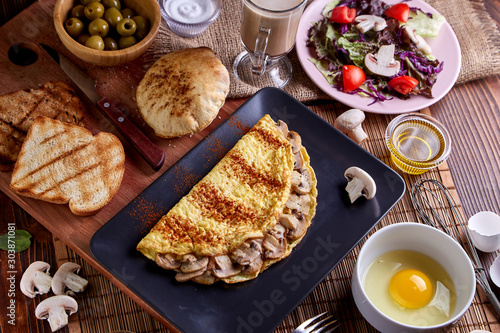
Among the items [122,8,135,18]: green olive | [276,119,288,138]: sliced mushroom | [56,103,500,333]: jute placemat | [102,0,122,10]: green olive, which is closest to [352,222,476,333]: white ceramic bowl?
[56,103,500,333]: jute placemat

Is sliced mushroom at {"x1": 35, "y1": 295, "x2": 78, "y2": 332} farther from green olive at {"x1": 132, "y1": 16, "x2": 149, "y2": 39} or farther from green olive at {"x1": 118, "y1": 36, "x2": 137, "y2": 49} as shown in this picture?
green olive at {"x1": 132, "y1": 16, "x2": 149, "y2": 39}

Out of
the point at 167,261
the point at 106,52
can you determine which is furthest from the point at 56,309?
the point at 106,52

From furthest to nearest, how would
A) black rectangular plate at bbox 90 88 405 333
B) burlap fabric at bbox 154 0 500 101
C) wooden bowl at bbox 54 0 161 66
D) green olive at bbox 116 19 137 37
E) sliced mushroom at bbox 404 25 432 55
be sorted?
1. sliced mushroom at bbox 404 25 432 55
2. burlap fabric at bbox 154 0 500 101
3. green olive at bbox 116 19 137 37
4. wooden bowl at bbox 54 0 161 66
5. black rectangular plate at bbox 90 88 405 333

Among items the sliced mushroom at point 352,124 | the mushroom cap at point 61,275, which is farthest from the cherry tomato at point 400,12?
the mushroom cap at point 61,275

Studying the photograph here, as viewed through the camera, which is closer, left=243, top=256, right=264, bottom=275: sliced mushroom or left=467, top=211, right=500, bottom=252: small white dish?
left=243, top=256, right=264, bottom=275: sliced mushroom

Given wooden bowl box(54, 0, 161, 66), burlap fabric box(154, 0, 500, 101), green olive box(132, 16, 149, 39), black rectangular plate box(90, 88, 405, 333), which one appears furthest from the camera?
burlap fabric box(154, 0, 500, 101)

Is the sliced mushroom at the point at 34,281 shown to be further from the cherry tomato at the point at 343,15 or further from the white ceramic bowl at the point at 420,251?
the cherry tomato at the point at 343,15
